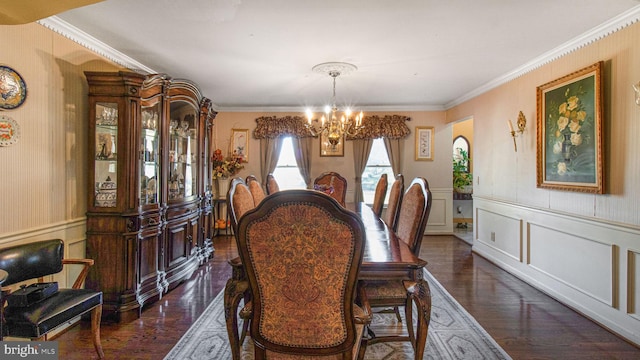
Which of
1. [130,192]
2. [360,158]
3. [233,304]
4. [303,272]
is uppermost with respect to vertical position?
[360,158]

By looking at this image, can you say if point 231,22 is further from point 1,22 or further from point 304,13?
point 1,22

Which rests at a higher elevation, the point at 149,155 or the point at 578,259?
the point at 149,155

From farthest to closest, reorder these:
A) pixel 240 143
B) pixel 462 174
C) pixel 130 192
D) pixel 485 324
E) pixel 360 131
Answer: pixel 462 174
pixel 240 143
pixel 360 131
pixel 130 192
pixel 485 324

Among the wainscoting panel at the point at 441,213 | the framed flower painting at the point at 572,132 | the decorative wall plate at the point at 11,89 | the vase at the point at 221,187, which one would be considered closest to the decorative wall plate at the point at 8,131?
the decorative wall plate at the point at 11,89

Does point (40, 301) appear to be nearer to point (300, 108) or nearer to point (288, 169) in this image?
point (288, 169)

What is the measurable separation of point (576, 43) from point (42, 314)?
4498mm

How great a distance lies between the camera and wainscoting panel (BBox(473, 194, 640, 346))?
2395 mm

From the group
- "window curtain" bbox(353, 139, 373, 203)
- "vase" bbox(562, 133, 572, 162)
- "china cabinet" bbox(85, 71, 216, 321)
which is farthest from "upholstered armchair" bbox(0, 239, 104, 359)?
"window curtain" bbox(353, 139, 373, 203)

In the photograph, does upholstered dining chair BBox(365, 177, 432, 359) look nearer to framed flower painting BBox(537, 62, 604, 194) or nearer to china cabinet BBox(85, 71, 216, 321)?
framed flower painting BBox(537, 62, 604, 194)

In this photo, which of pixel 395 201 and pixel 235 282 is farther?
pixel 395 201

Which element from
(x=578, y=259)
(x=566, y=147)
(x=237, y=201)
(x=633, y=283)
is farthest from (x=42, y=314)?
(x=566, y=147)

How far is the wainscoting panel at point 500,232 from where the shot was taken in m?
3.80

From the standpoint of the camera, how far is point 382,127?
5.84 meters

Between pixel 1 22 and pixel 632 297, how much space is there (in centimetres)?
439
